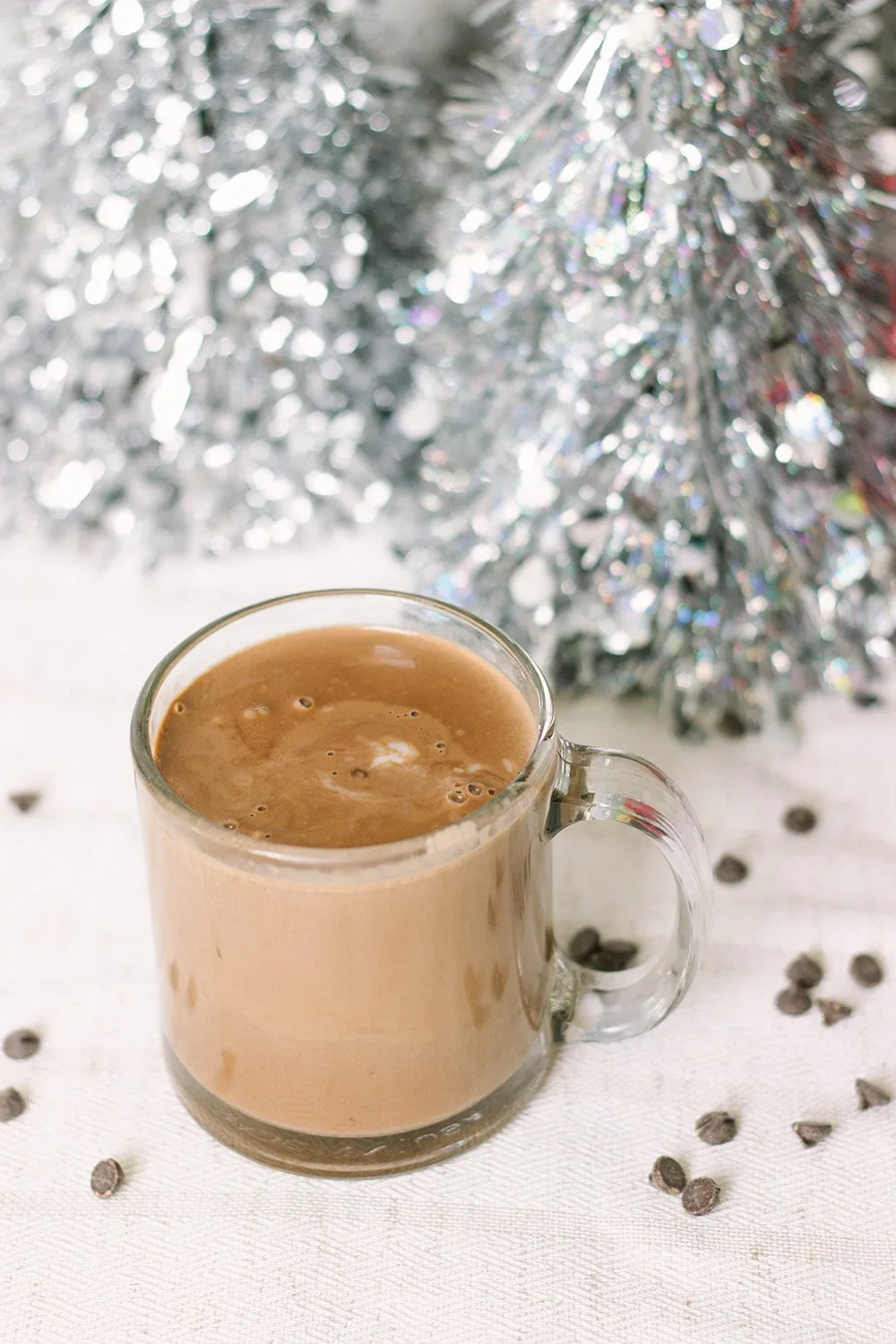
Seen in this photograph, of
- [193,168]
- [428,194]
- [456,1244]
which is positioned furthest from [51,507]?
[456,1244]

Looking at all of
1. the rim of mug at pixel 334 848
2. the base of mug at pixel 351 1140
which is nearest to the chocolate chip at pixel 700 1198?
the base of mug at pixel 351 1140

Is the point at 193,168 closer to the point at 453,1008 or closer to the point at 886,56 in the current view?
the point at 886,56

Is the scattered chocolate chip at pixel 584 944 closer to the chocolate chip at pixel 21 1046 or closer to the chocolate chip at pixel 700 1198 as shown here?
the chocolate chip at pixel 700 1198

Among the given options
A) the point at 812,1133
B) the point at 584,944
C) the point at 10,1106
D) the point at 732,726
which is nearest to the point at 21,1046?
the point at 10,1106

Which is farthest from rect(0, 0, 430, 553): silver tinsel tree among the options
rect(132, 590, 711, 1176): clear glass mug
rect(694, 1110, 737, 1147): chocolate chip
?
rect(694, 1110, 737, 1147): chocolate chip

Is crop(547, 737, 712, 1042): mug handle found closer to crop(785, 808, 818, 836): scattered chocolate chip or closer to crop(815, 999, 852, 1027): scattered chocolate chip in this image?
crop(815, 999, 852, 1027): scattered chocolate chip
